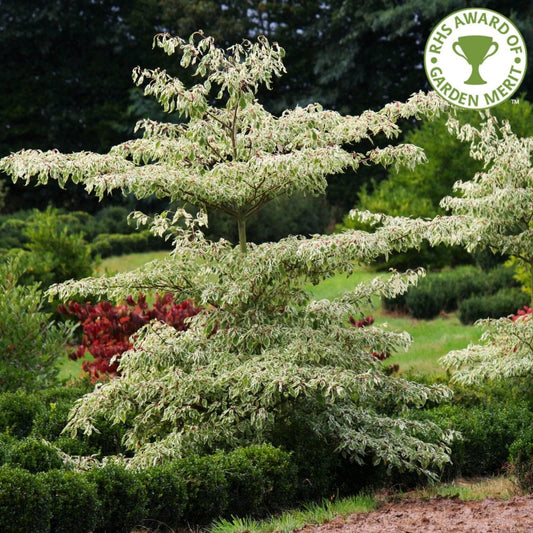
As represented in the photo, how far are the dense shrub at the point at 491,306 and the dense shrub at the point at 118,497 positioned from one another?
345 inches

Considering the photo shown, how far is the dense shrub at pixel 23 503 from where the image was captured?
14.5 feet

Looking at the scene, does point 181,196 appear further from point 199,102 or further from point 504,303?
point 504,303

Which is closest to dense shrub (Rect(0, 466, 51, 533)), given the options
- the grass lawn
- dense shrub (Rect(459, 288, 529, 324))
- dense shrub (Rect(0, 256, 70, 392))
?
dense shrub (Rect(0, 256, 70, 392))

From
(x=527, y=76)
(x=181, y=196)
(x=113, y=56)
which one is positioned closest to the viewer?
(x=181, y=196)

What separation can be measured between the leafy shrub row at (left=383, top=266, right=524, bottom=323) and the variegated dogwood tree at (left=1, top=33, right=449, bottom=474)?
6922mm

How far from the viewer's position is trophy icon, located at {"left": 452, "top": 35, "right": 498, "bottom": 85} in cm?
1147

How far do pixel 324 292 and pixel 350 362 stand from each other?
954cm

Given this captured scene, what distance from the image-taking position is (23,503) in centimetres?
444

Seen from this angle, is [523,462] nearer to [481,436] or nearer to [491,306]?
[481,436]

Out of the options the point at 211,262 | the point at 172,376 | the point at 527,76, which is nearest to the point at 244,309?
the point at 211,262

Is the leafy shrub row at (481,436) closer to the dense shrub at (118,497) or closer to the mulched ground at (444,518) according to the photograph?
the mulched ground at (444,518)

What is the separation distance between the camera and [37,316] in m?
8.17

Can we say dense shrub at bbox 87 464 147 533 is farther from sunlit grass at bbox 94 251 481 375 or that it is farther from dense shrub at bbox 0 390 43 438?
sunlit grass at bbox 94 251 481 375

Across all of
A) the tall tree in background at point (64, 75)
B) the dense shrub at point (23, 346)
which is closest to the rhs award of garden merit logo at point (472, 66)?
the dense shrub at point (23, 346)
